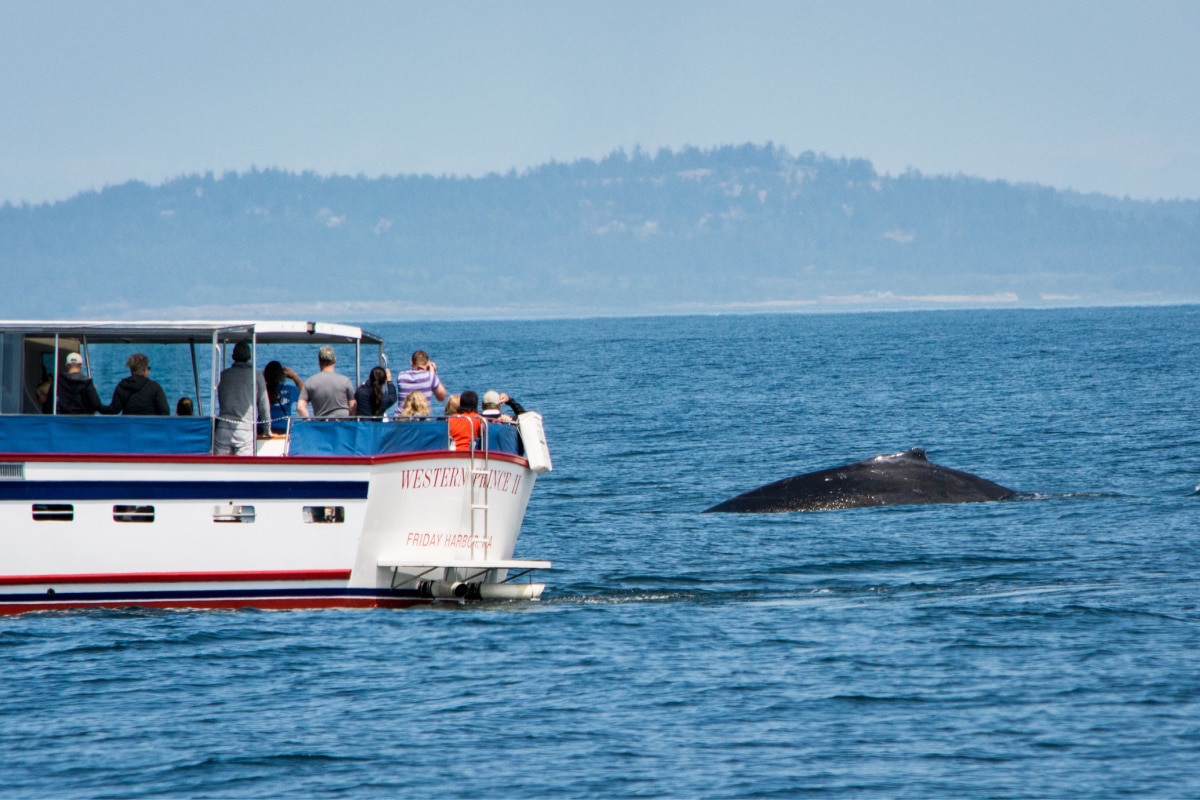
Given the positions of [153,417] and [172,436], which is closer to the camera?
[153,417]

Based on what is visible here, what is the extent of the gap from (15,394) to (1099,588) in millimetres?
13592

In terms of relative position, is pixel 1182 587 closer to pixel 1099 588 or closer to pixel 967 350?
pixel 1099 588

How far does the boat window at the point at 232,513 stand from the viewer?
65.7 feet

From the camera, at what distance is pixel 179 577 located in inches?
800

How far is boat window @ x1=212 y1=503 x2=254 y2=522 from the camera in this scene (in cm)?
2002

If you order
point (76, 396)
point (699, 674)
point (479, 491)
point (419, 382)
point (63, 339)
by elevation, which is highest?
point (63, 339)

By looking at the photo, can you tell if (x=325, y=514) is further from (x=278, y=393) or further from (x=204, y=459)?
(x=278, y=393)

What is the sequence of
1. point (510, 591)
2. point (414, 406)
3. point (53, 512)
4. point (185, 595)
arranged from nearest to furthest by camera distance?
point (53, 512) → point (185, 595) → point (414, 406) → point (510, 591)

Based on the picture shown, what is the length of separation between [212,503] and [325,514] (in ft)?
4.14

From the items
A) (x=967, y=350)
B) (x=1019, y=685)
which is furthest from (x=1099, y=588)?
(x=967, y=350)

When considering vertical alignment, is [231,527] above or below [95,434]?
below

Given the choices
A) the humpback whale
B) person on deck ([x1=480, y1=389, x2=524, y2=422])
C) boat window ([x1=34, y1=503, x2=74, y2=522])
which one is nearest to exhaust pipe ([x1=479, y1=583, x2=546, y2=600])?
person on deck ([x1=480, y1=389, x2=524, y2=422])

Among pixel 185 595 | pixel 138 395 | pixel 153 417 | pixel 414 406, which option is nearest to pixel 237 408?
pixel 153 417

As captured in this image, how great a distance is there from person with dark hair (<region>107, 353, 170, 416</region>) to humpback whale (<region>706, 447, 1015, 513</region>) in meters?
15.0
